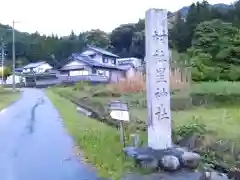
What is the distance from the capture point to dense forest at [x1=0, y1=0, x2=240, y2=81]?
31266 mm

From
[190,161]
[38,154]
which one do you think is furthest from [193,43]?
[190,161]

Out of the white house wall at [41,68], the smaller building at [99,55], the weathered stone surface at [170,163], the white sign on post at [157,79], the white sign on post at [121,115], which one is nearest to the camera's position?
the weathered stone surface at [170,163]

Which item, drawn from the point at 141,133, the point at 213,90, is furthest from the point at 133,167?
the point at 213,90

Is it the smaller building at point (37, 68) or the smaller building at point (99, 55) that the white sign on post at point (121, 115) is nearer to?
the smaller building at point (99, 55)

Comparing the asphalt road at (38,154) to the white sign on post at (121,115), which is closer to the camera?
the asphalt road at (38,154)

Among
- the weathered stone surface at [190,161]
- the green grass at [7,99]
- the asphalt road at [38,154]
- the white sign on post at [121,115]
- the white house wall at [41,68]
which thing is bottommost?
the asphalt road at [38,154]

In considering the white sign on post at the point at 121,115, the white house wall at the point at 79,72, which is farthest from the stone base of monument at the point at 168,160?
the white house wall at the point at 79,72

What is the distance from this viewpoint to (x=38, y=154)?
9211 mm

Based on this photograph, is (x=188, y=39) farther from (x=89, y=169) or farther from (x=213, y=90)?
(x=89, y=169)

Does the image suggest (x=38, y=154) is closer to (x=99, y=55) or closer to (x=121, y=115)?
(x=121, y=115)

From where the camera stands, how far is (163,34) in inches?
308

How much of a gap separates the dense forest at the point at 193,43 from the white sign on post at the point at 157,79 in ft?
26.1

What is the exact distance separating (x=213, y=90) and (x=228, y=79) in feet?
42.5

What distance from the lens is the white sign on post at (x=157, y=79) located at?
25.3ft
